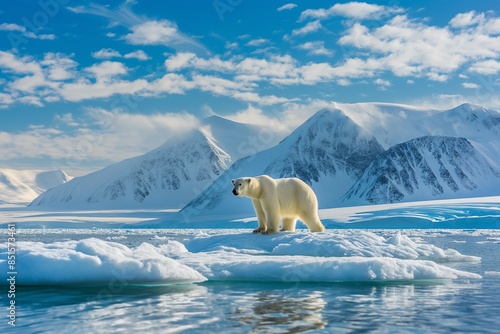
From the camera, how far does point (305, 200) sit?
18.1 m

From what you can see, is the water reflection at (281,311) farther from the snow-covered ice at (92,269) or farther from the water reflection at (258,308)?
the snow-covered ice at (92,269)

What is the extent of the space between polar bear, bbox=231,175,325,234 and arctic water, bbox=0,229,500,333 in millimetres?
4158

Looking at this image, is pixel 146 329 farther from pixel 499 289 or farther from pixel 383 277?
pixel 499 289

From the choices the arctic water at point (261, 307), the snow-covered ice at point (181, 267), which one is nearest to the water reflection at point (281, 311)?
the arctic water at point (261, 307)

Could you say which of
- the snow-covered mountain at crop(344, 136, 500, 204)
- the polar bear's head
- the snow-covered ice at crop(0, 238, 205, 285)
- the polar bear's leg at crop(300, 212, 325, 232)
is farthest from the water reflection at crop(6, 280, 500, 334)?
the snow-covered mountain at crop(344, 136, 500, 204)

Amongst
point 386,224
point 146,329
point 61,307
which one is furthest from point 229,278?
point 386,224

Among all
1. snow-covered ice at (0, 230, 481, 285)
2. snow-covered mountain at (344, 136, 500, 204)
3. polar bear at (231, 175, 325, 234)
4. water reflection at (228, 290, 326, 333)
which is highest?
snow-covered mountain at (344, 136, 500, 204)

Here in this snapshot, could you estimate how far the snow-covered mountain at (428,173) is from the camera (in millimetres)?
178000

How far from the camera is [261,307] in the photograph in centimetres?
991

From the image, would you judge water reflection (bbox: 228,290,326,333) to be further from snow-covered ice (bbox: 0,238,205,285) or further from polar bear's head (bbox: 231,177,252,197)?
polar bear's head (bbox: 231,177,252,197)

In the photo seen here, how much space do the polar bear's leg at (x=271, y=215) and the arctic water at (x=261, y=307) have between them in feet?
13.6

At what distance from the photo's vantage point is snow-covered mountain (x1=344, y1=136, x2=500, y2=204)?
178m

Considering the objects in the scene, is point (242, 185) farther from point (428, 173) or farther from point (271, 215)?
point (428, 173)

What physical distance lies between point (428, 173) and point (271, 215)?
176 meters
